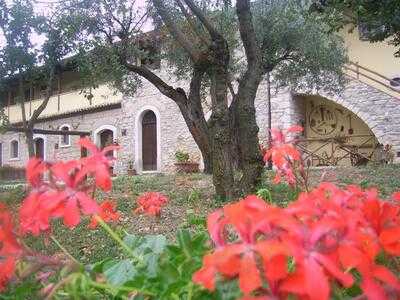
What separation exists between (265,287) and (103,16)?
1199 centimetres

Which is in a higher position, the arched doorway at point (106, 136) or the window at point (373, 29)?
the window at point (373, 29)

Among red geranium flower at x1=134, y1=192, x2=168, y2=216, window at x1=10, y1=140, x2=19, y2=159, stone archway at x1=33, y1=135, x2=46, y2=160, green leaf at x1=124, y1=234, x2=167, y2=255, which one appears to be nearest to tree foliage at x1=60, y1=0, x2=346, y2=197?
red geranium flower at x1=134, y1=192, x2=168, y2=216

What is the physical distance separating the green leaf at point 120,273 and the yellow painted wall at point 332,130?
17914 millimetres

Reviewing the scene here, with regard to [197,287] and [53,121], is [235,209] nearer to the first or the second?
[197,287]

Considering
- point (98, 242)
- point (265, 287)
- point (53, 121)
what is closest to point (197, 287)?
point (265, 287)

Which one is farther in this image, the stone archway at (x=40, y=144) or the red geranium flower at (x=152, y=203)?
the stone archway at (x=40, y=144)

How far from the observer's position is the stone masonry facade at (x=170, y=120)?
56.7ft

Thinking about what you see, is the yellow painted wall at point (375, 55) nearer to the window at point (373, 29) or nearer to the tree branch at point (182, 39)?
the tree branch at point (182, 39)

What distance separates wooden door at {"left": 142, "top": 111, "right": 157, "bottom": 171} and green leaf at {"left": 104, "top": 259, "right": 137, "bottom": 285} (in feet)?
74.1

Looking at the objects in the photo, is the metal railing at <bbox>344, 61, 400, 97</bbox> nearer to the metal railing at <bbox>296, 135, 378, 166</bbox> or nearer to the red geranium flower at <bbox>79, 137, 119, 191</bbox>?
the metal railing at <bbox>296, 135, 378, 166</bbox>

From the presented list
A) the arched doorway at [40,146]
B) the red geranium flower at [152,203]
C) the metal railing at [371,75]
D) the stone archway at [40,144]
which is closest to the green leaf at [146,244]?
the red geranium flower at [152,203]

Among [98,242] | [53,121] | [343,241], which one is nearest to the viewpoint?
[343,241]

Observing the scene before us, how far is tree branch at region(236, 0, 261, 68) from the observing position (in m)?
8.05

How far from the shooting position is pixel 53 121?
29.0 metres
